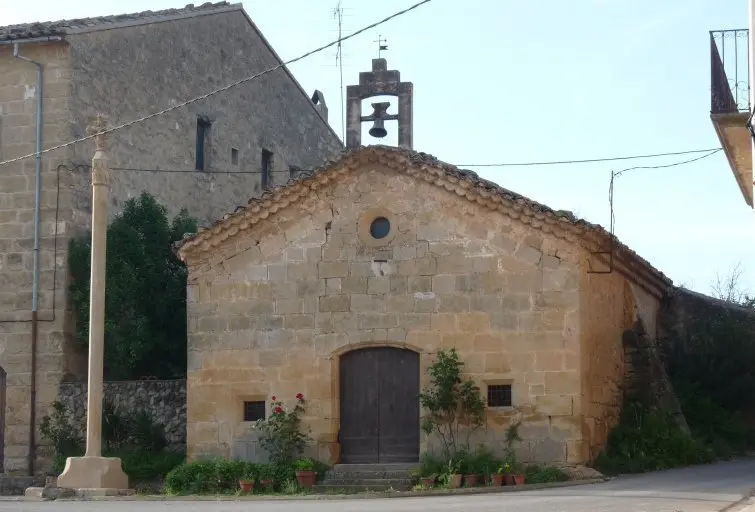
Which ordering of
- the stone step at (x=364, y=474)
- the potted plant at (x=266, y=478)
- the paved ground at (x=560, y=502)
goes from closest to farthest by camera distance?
1. the paved ground at (x=560, y=502)
2. the stone step at (x=364, y=474)
3. the potted plant at (x=266, y=478)

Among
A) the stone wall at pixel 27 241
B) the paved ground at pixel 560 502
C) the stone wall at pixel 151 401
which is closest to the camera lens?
the paved ground at pixel 560 502

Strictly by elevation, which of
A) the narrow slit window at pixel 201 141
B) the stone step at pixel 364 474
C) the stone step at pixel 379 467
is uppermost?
the narrow slit window at pixel 201 141

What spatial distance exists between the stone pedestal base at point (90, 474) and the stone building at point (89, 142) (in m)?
4.66

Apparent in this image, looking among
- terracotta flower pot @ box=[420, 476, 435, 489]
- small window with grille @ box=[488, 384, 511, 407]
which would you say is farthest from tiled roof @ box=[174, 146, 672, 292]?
terracotta flower pot @ box=[420, 476, 435, 489]

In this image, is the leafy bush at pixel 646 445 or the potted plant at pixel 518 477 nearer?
the potted plant at pixel 518 477

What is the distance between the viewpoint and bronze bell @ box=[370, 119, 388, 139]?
2512 cm

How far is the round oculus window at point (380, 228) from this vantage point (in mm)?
22094

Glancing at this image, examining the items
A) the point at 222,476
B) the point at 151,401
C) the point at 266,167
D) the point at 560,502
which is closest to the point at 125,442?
the point at 151,401

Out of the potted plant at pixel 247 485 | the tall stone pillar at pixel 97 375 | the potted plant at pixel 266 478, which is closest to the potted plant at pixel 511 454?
the potted plant at pixel 266 478

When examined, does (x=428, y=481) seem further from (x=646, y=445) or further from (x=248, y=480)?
(x=646, y=445)

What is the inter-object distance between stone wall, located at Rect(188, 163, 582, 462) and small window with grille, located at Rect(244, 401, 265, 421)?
17 centimetres

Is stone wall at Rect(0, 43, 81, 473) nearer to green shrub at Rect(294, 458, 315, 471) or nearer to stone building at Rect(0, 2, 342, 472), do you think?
stone building at Rect(0, 2, 342, 472)

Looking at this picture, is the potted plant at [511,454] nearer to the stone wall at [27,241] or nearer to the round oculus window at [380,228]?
the round oculus window at [380,228]

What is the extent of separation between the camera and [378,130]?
25203mm
